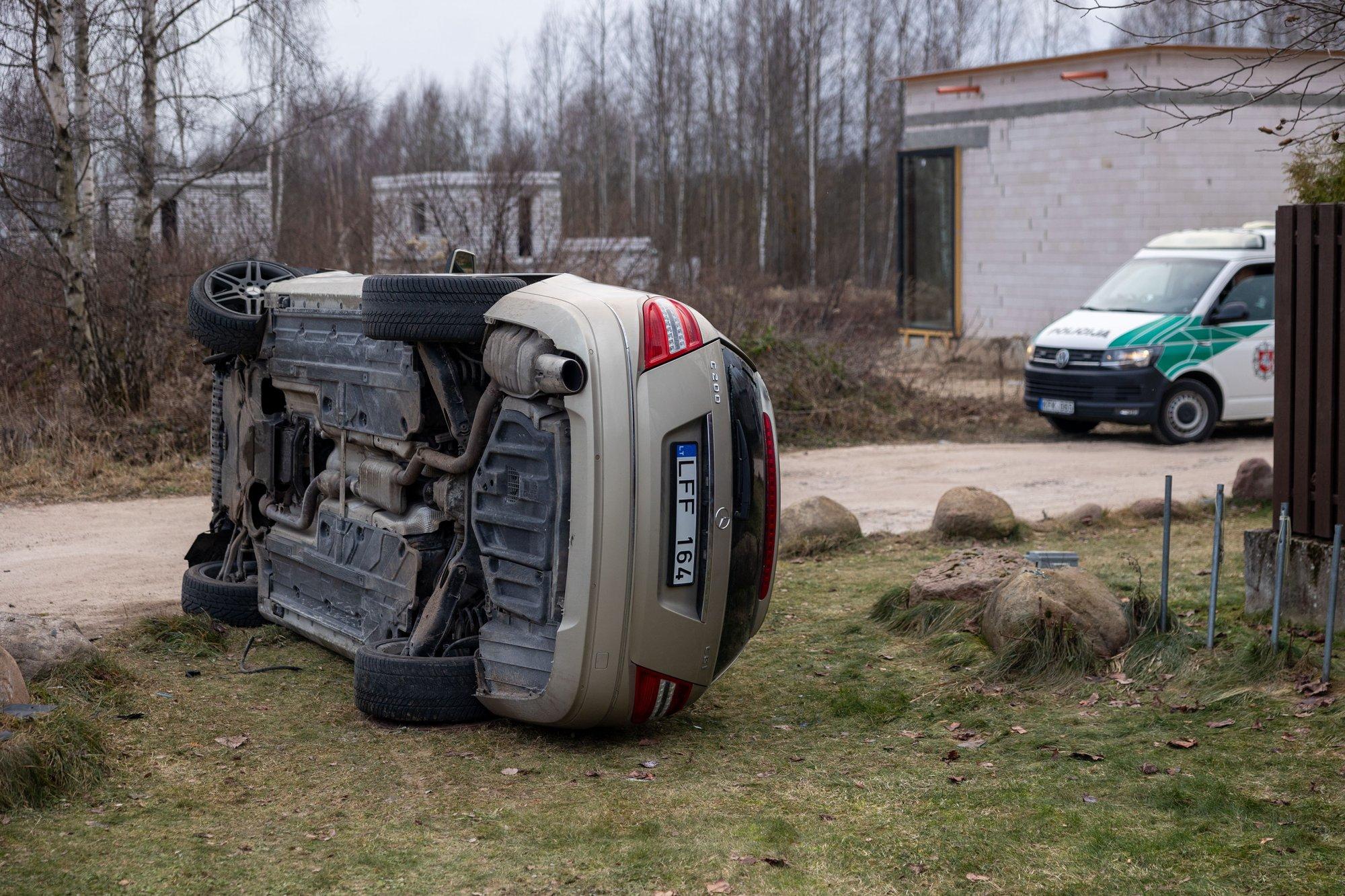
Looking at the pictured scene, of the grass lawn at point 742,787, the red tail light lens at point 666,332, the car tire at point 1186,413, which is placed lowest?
the grass lawn at point 742,787

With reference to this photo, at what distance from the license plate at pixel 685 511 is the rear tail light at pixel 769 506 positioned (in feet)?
1.34

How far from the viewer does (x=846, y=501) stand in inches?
481

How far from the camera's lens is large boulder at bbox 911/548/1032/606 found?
24.0 feet

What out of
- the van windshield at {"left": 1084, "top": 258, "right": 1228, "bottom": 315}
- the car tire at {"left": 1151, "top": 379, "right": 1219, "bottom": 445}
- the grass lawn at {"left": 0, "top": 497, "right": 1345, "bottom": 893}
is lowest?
the grass lawn at {"left": 0, "top": 497, "right": 1345, "bottom": 893}

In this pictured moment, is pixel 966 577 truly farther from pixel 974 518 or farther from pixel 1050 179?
pixel 1050 179

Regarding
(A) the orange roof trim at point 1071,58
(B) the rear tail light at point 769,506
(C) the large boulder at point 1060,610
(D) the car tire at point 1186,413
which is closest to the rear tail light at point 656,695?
(B) the rear tail light at point 769,506

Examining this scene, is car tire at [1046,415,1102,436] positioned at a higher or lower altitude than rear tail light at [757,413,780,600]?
lower

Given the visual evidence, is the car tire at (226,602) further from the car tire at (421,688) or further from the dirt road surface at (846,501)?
the car tire at (421,688)

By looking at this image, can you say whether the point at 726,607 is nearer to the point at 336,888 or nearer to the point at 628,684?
the point at 628,684

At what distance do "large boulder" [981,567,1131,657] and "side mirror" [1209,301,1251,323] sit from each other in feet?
31.7

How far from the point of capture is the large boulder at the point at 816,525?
388 inches

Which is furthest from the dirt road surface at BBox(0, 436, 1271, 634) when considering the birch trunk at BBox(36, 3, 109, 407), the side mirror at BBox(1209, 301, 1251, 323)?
the birch trunk at BBox(36, 3, 109, 407)

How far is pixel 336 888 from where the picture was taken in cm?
396

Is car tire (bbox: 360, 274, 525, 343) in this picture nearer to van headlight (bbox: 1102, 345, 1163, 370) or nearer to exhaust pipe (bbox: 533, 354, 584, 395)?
exhaust pipe (bbox: 533, 354, 584, 395)
